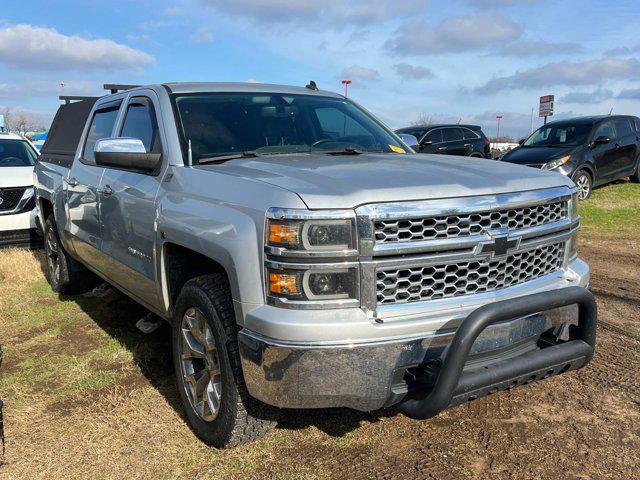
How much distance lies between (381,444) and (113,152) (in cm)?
223

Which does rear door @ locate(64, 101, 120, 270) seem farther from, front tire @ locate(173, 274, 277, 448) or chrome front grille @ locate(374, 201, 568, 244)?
chrome front grille @ locate(374, 201, 568, 244)

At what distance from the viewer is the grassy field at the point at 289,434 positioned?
2820 millimetres

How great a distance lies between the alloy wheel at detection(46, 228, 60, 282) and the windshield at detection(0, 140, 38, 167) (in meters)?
3.39

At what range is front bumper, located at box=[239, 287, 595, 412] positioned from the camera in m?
2.34

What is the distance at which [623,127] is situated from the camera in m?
12.8

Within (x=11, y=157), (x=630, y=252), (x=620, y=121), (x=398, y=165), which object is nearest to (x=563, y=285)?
(x=398, y=165)

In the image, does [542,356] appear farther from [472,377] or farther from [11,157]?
[11,157]

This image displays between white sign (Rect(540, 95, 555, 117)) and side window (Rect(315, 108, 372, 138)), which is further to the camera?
white sign (Rect(540, 95, 555, 117))

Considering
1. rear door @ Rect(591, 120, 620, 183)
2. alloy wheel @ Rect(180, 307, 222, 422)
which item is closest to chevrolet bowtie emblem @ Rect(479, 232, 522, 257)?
alloy wheel @ Rect(180, 307, 222, 422)

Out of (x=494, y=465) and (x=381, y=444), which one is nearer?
(x=494, y=465)

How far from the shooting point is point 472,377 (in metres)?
2.41

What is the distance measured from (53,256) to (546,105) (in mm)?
18855

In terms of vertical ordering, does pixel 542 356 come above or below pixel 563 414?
above

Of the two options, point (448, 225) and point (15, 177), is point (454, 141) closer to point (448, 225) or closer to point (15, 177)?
point (15, 177)
